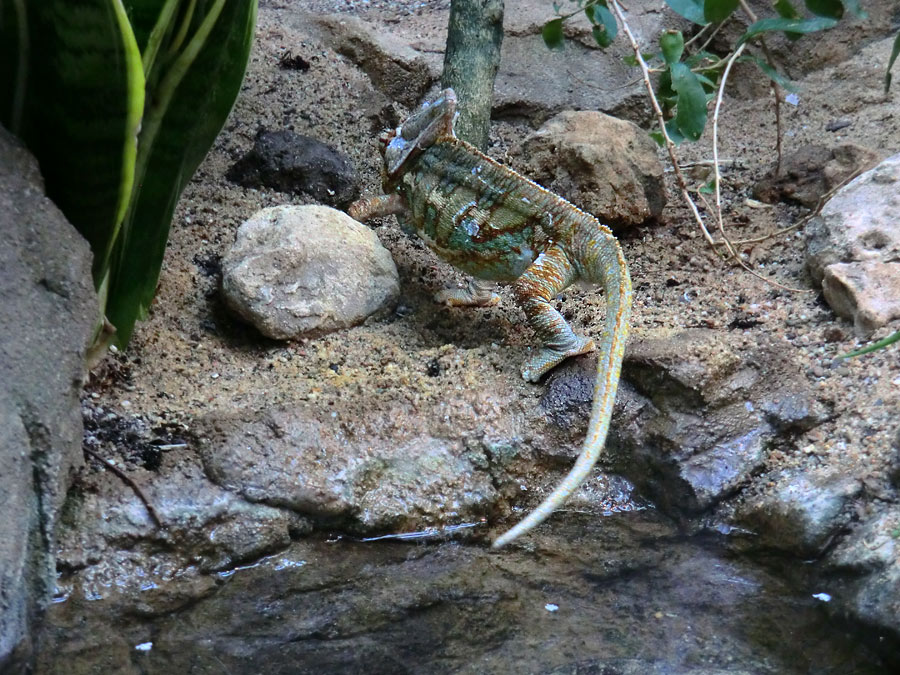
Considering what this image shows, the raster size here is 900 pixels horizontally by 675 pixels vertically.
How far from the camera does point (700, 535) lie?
3.10m

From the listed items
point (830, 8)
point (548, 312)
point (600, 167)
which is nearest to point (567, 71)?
point (600, 167)

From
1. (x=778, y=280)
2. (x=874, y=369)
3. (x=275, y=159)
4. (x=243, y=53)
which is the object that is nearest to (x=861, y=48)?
(x=778, y=280)

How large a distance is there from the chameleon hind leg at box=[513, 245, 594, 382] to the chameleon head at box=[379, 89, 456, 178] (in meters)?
0.81

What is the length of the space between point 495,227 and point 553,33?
1333 mm

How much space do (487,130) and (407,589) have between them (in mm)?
2734

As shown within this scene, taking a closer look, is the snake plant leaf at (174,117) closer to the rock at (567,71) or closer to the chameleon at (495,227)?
the chameleon at (495,227)

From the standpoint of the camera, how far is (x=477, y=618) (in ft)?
8.73

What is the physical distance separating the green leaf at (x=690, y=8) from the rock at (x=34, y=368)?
2.40 metres

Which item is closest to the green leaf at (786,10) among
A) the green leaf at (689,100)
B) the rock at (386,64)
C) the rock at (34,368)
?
the green leaf at (689,100)

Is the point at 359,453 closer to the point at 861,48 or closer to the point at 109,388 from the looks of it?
the point at 109,388

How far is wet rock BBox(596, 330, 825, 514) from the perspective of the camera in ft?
10.5

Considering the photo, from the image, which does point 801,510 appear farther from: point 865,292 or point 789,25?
point 789,25

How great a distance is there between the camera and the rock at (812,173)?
4.58m

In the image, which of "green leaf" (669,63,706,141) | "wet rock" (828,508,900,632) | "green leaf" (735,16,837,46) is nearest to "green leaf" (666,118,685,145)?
"green leaf" (669,63,706,141)
